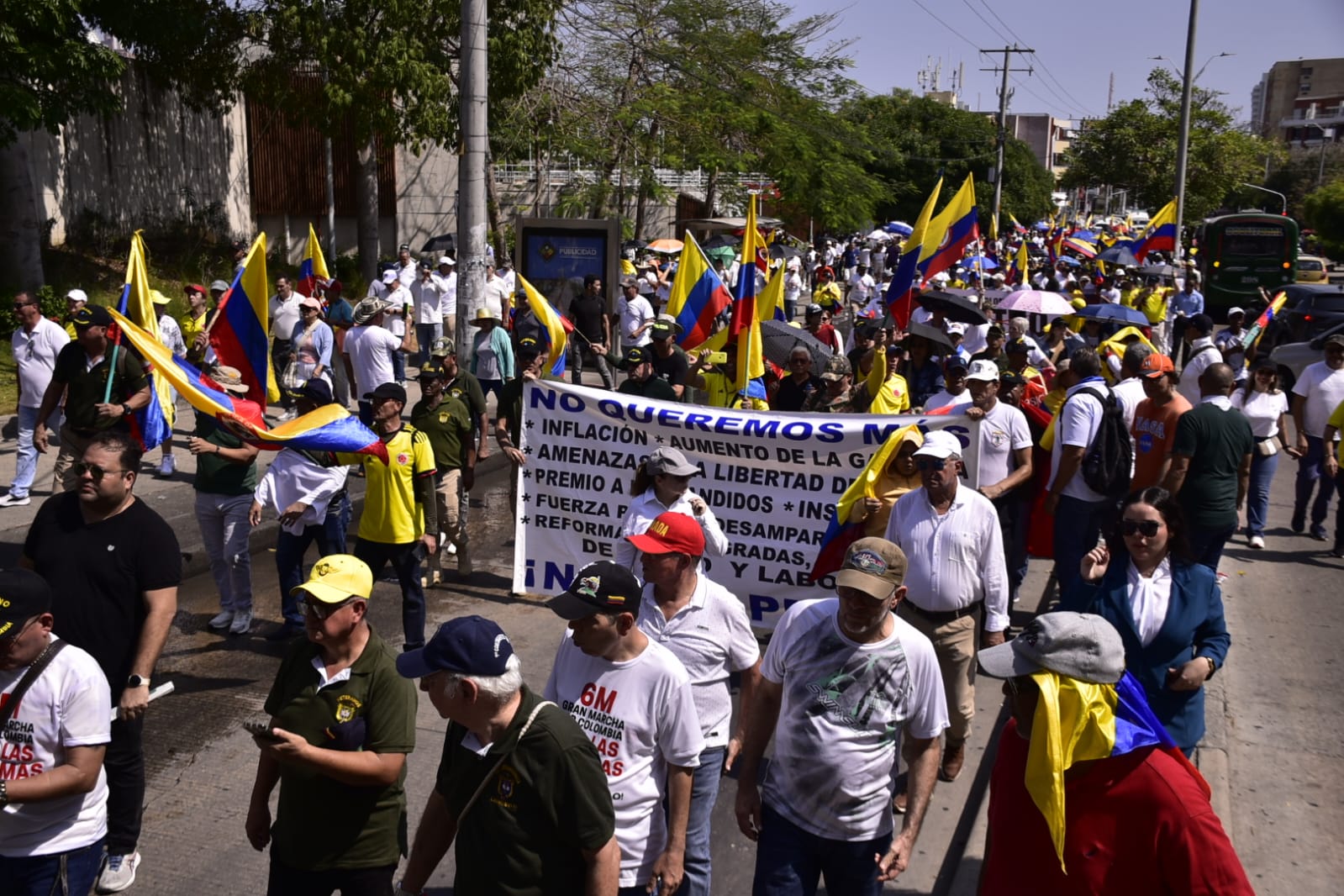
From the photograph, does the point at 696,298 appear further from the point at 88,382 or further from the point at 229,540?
the point at 229,540

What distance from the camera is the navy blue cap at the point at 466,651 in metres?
3.22

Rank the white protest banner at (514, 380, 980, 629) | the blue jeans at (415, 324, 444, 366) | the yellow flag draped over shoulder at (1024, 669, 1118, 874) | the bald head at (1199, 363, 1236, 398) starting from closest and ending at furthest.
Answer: the yellow flag draped over shoulder at (1024, 669, 1118, 874), the white protest banner at (514, 380, 980, 629), the bald head at (1199, 363, 1236, 398), the blue jeans at (415, 324, 444, 366)

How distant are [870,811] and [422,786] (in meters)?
2.67

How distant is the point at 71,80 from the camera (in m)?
17.4

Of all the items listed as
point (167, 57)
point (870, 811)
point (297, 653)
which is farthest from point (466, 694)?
point (167, 57)

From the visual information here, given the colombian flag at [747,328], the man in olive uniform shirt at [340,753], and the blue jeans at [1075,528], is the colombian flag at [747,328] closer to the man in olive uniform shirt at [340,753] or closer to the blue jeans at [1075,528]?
the blue jeans at [1075,528]

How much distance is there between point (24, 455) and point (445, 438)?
14.4ft

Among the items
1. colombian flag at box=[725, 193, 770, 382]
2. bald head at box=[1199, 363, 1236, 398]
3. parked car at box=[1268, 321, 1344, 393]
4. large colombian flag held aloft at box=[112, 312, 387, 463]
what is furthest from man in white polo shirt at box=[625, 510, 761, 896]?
parked car at box=[1268, 321, 1344, 393]

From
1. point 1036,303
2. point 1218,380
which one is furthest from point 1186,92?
point 1218,380

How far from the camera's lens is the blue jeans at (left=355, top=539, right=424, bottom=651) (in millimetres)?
7230

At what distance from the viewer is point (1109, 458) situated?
739 cm

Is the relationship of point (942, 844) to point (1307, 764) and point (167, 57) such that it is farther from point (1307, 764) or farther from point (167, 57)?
point (167, 57)

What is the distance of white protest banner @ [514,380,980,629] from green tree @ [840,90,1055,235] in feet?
161

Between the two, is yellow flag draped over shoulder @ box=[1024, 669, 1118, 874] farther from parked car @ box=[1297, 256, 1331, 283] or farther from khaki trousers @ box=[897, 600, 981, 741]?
parked car @ box=[1297, 256, 1331, 283]
